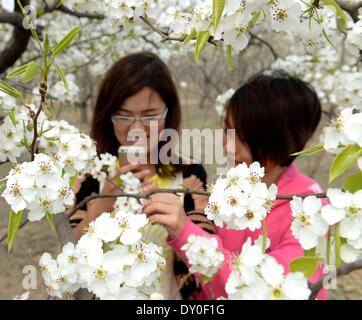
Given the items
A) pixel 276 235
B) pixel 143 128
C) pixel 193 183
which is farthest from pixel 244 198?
pixel 193 183

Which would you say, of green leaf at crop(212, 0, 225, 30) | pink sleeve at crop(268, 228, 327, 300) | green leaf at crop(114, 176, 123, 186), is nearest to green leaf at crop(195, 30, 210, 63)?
green leaf at crop(212, 0, 225, 30)

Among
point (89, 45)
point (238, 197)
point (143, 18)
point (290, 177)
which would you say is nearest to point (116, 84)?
point (143, 18)

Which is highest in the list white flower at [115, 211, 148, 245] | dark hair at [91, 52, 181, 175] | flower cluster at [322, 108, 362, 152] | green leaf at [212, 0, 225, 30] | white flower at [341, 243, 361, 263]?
dark hair at [91, 52, 181, 175]

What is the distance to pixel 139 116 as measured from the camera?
5.16 ft

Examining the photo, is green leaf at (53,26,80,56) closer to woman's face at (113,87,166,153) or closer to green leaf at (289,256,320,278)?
green leaf at (289,256,320,278)

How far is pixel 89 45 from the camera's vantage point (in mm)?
3969

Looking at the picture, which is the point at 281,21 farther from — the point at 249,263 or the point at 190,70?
the point at 190,70

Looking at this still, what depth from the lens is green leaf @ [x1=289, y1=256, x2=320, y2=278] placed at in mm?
550

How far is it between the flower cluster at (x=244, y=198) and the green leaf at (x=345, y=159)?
0.13 m

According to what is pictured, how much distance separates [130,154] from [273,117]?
0.55 m

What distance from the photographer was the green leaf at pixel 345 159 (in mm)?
608

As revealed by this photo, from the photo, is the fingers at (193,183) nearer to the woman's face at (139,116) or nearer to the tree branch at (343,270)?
the woman's face at (139,116)

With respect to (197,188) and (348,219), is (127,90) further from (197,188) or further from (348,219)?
(348,219)

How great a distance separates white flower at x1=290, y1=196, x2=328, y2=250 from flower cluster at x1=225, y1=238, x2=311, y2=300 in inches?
3.1
